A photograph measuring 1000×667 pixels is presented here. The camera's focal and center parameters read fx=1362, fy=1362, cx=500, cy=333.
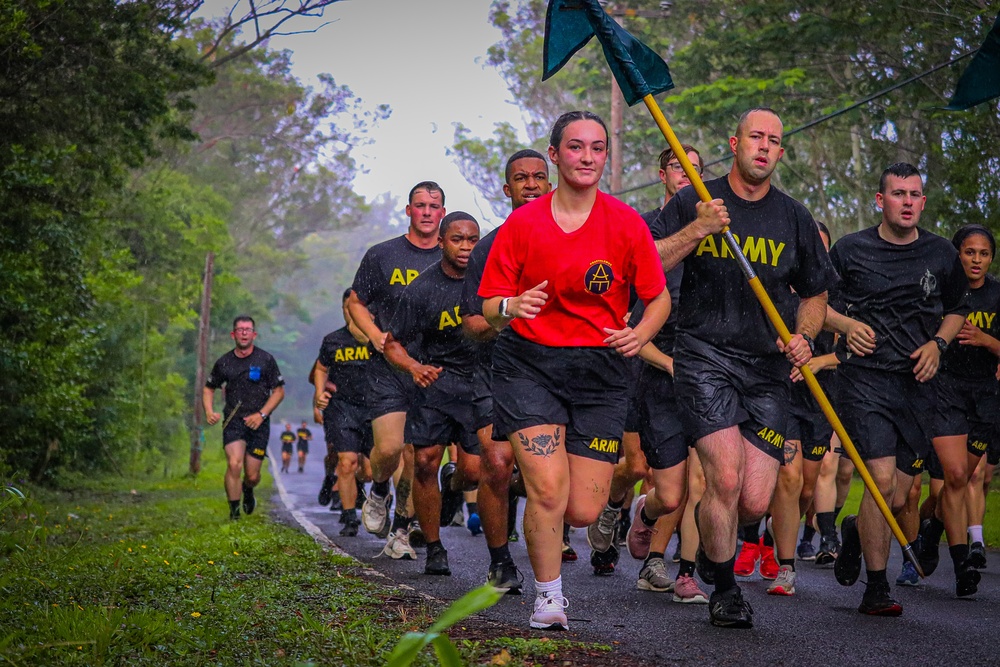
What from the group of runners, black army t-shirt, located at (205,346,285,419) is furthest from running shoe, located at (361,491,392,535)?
black army t-shirt, located at (205,346,285,419)

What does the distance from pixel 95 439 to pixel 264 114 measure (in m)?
23.0

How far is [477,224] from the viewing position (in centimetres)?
870

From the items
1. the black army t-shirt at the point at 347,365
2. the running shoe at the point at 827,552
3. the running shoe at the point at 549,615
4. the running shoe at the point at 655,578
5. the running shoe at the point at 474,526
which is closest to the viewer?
the running shoe at the point at 549,615

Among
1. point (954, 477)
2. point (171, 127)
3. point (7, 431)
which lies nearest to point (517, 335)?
point (954, 477)

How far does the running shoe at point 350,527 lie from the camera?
12.3 meters

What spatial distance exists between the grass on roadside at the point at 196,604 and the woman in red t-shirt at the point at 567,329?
0.78 meters

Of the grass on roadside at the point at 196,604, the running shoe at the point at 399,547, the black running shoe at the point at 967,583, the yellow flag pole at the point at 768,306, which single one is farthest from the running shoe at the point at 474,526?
the yellow flag pole at the point at 768,306

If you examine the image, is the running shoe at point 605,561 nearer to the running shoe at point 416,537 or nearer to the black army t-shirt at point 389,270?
the running shoe at point 416,537

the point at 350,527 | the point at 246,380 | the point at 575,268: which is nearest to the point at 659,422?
the point at 575,268

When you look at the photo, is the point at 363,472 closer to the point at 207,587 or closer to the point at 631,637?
the point at 207,587

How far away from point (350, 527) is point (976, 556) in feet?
19.7

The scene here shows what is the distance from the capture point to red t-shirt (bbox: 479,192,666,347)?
5.96 meters

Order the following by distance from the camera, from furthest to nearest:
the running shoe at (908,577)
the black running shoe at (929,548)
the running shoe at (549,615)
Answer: the black running shoe at (929,548) < the running shoe at (908,577) < the running shoe at (549,615)

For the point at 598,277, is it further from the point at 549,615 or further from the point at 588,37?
the point at 588,37
